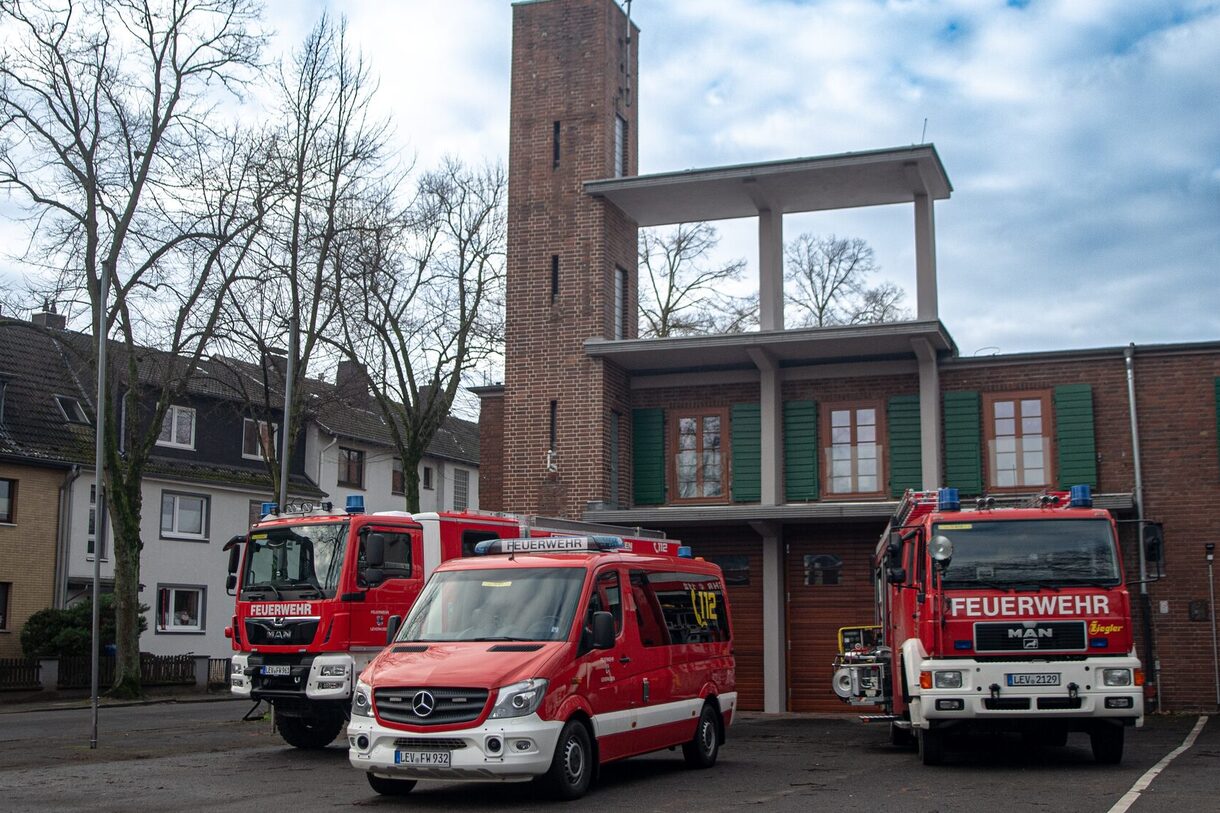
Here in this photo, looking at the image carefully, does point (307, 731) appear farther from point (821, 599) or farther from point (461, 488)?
point (461, 488)

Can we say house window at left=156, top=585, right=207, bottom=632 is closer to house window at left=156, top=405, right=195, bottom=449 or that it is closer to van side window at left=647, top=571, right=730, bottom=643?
house window at left=156, top=405, right=195, bottom=449

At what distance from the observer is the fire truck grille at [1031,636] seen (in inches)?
539

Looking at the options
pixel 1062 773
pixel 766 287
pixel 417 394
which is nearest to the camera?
pixel 1062 773

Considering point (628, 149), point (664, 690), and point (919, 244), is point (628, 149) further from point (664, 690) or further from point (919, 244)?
point (664, 690)

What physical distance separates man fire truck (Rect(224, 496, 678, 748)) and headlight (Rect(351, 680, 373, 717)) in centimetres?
472

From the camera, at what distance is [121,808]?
11.8 m

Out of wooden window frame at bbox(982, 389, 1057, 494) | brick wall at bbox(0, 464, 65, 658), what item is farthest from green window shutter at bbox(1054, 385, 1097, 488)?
brick wall at bbox(0, 464, 65, 658)

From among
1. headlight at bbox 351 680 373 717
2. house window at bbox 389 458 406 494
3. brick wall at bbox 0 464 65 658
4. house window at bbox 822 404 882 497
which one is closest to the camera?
headlight at bbox 351 680 373 717

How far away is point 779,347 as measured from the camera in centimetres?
2459

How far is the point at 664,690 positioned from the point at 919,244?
543 inches

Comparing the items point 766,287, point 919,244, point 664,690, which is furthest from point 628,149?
point 664,690

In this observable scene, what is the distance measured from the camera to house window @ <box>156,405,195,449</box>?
4406 cm

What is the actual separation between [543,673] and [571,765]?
3.02 ft

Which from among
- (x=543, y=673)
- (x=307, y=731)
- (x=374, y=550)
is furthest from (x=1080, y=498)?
(x=307, y=731)
